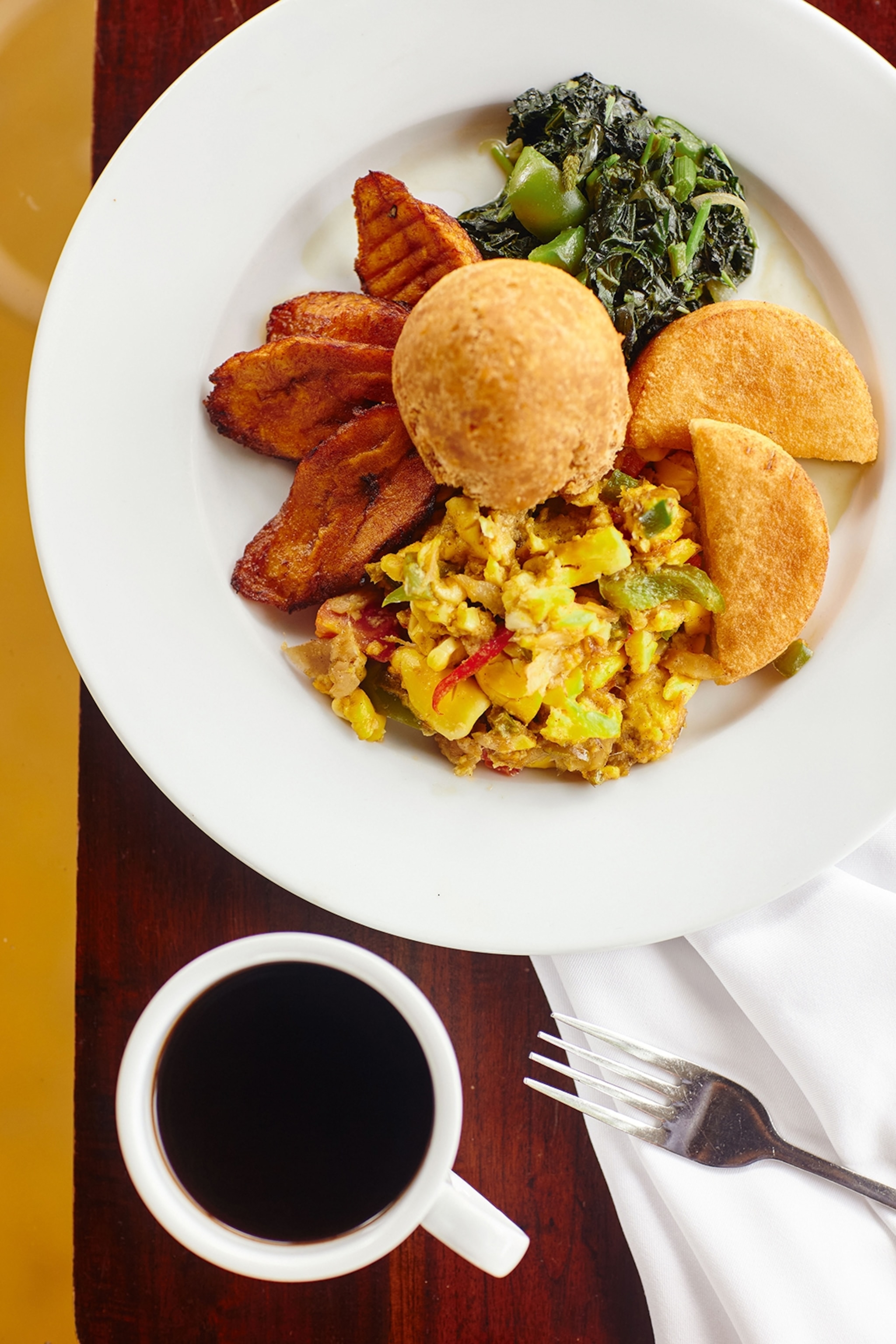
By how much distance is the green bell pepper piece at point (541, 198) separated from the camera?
236 centimetres

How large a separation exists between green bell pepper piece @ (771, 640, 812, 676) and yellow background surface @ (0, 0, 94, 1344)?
199cm

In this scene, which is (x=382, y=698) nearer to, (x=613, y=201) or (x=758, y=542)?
(x=758, y=542)

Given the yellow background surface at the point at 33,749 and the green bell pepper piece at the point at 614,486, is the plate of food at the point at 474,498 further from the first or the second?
the yellow background surface at the point at 33,749

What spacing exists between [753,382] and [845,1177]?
2.10m

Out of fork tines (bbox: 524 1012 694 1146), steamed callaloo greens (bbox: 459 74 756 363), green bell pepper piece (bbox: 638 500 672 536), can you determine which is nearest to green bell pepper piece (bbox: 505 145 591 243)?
steamed callaloo greens (bbox: 459 74 756 363)

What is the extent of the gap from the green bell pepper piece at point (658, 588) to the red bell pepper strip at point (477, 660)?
0.27 m

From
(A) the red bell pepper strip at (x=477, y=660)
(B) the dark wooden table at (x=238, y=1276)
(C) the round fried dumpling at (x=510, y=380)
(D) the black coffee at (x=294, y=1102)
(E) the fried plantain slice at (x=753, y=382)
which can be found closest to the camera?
(C) the round fried dumpling at (x=510, y=380)

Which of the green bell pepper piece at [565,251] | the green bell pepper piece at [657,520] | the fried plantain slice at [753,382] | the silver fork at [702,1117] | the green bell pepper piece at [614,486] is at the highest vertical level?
the green bell pepper piece at [565,251]

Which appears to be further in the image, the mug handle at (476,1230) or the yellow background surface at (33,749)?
the yellow background surface at (33,749)

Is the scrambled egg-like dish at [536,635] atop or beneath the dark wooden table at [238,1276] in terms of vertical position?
atop

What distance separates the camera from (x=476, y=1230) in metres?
1.91

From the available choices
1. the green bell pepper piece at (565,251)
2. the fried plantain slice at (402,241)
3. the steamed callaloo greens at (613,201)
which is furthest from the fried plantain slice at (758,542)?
the fried plantain slice at (402,241)

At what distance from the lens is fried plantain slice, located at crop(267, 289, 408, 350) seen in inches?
91.6

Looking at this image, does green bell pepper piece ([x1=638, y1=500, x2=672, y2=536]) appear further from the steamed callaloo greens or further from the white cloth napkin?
the white cloth napkin
